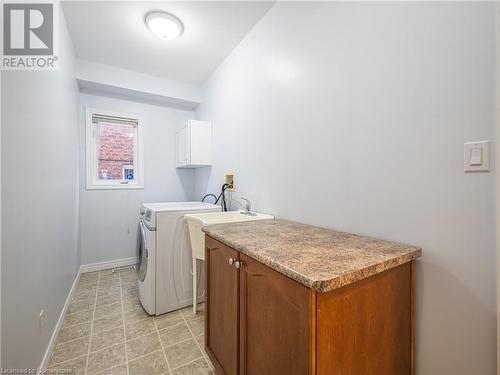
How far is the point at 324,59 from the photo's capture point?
4.60 feet

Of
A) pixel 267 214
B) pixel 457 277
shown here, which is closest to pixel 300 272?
pixel 457 277

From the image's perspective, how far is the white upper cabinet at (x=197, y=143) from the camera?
111 inches

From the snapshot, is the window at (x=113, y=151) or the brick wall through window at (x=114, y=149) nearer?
the window at (x=113, y=151)

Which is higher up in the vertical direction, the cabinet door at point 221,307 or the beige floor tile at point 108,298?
the cabinet door at point 221,307

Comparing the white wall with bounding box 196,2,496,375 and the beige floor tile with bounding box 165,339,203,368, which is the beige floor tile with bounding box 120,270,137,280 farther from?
the white wall with bounding box 196,2,496,375

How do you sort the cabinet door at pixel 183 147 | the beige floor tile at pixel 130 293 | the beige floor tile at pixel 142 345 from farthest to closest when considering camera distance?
the cabinet door at pixel 183 147 < the beige floor tile at pixel 130 293 < the beige floor tile at pixel 142 345

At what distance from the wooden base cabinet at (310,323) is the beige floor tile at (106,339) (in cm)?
101

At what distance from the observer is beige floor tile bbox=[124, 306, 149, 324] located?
194cm

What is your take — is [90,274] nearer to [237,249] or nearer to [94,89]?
[94,89]

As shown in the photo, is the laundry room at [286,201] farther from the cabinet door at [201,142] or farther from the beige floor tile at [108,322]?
the cabinet door at [201,142]

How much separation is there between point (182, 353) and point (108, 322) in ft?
2.60

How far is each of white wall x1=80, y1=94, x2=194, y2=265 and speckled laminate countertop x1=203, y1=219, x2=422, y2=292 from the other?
2.33m

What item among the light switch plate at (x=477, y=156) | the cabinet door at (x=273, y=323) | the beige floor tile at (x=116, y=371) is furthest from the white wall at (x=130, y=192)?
the light switch plate at (x=477, y=156)

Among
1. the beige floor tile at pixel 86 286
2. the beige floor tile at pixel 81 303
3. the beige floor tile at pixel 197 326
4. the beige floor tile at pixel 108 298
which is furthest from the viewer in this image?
the beige floor tile at pixel 86 286
